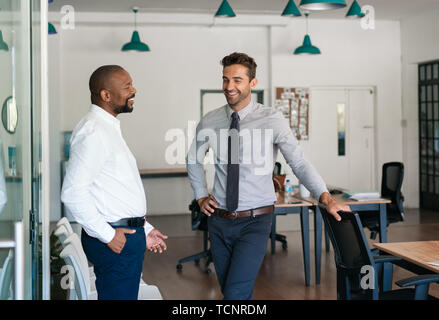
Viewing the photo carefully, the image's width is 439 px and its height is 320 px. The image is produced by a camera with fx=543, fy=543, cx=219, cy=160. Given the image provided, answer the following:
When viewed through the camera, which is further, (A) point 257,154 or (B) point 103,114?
(A) point 257,154

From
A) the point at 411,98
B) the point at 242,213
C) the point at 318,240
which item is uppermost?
the point at 411,98

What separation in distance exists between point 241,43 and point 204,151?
22.1 feet

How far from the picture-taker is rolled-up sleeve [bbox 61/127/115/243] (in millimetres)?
2209

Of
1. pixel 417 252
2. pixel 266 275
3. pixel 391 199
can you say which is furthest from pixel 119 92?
pixel 391 199

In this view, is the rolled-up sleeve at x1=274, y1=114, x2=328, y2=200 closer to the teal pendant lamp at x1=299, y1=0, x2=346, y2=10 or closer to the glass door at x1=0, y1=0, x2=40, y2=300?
the glass door at x1=0, y1=0, x2=40, y2=300

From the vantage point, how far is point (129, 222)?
7.91 ft

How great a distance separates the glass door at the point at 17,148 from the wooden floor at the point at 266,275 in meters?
2.69

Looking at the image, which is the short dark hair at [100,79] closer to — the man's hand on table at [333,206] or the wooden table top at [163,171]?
the man's hand on table at [333,206]

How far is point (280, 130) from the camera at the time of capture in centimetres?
304

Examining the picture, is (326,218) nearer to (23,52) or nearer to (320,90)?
(23,52)

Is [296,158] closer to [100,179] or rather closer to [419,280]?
[419,280]

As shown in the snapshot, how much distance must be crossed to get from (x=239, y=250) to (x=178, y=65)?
7.01 m
